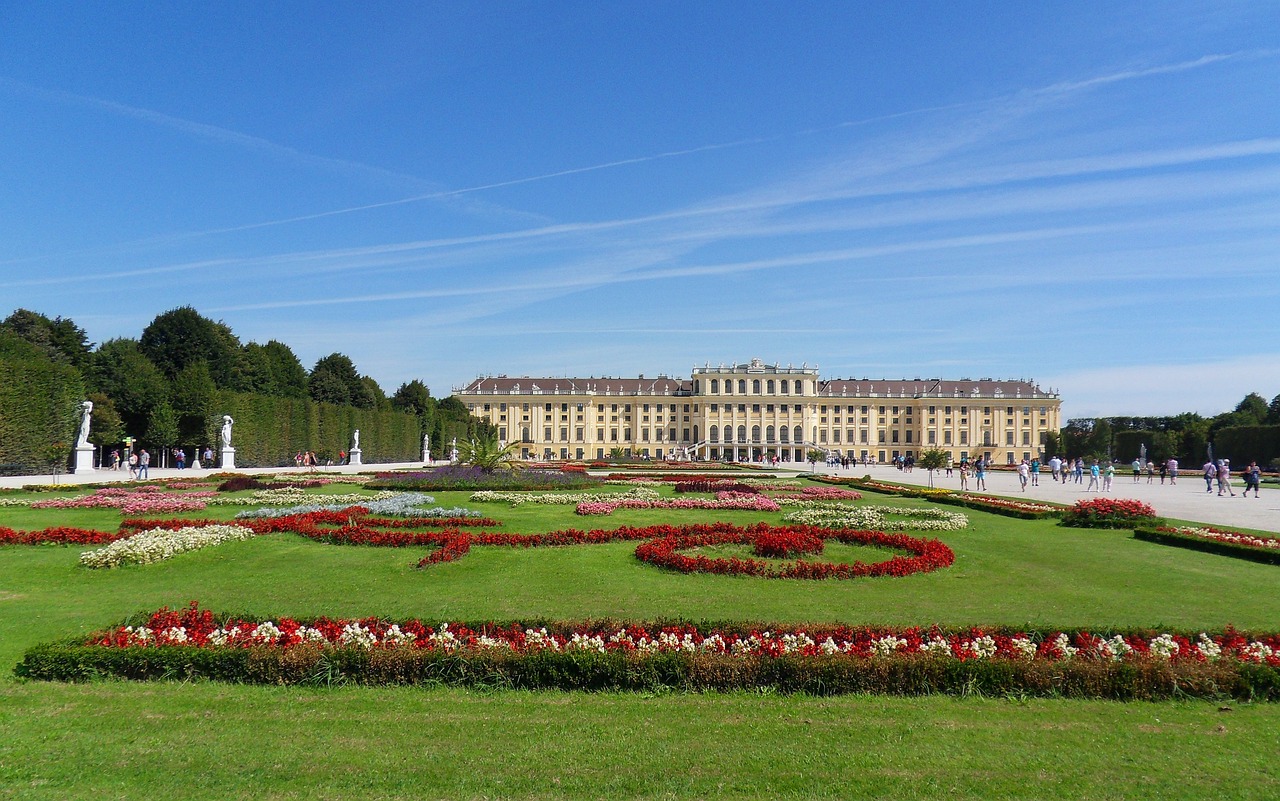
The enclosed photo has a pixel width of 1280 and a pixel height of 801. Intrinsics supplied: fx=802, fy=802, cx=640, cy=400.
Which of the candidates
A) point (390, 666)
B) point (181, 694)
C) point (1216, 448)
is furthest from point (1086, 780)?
point (1216, 448)

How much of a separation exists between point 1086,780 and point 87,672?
606 centimetres

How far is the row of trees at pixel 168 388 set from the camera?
1117 inches

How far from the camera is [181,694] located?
5.12 metres

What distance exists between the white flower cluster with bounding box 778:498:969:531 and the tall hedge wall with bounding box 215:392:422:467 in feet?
103

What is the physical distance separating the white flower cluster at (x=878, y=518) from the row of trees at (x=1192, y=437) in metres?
43.2

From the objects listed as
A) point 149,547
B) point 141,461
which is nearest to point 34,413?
point 141,461

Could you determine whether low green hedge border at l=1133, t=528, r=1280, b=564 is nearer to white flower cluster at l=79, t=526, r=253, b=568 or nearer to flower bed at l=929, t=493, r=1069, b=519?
flower bed at l=929, t=493, r=1069, b=519

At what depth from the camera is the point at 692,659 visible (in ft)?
17.2

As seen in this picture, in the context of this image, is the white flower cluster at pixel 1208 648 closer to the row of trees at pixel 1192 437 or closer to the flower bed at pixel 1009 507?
the flower bed at pixel 1009 507

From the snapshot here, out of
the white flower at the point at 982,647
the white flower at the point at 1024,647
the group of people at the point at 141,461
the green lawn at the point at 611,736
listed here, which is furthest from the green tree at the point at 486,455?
the white flower at the point at 1024,647

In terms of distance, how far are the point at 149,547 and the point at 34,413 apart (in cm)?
2396

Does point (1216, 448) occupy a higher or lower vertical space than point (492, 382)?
lower

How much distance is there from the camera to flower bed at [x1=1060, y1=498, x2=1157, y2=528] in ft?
46.6

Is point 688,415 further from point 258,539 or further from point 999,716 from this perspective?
point 999,716
